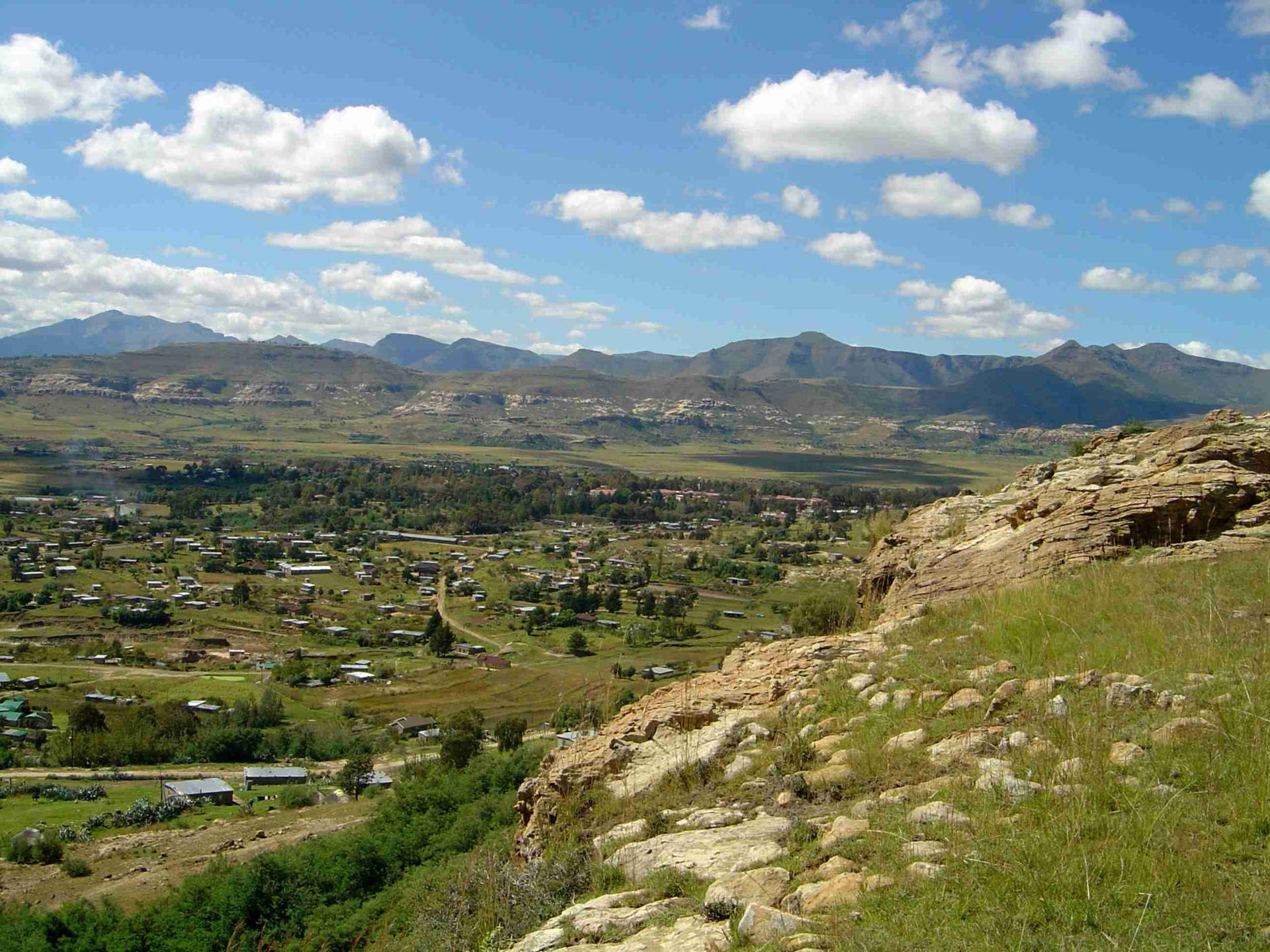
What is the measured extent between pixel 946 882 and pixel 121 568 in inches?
3621

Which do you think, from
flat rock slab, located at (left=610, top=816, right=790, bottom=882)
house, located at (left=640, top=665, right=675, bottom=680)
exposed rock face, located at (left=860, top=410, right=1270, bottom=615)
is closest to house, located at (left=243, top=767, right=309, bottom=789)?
house, located at (left=640, top=665, right=675, bottom=680)

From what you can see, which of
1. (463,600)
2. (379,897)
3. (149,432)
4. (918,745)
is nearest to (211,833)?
(379,897)

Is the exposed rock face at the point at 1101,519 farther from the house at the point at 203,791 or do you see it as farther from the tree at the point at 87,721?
the tree at the point at 87,721

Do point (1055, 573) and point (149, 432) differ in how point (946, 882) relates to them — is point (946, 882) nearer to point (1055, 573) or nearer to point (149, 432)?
point (1055, 573)

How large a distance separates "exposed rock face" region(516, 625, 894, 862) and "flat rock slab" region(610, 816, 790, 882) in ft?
4.83

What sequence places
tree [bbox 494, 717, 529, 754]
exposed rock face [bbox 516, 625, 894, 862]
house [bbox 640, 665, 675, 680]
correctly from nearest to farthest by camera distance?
1. exposed rock face [bbox 516, 625, 894, 862]
2. tree [bbox 494, 717, 529, 754]
3. house [bbox 640, 665, 675, 680]

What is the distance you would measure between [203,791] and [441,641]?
26.0 m

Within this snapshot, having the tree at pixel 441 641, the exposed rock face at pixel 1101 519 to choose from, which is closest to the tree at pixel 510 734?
the exposed rock face at pixel 1101 519

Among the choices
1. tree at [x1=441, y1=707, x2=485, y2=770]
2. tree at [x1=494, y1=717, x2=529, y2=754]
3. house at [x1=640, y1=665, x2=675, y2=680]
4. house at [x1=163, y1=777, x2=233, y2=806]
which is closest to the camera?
tree at [x1=441, y1=707, x2=485, y2=770]

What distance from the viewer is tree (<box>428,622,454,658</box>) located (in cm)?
→ 5991

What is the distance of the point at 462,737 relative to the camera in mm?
32594

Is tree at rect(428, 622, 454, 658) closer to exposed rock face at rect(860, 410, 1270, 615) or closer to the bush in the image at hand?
the bush

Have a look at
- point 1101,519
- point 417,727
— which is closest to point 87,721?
point 417,727

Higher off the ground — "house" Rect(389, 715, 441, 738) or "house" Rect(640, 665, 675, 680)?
"house" Rect(640, 665, 675, 680)
